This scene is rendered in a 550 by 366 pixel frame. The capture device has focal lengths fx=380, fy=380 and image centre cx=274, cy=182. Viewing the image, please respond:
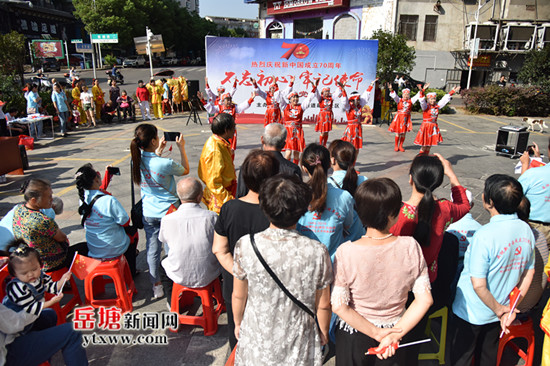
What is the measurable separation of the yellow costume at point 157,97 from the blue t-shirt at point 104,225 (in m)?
11.4

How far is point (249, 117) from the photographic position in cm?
1382

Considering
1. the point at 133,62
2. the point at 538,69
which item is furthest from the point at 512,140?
the point at 133,62

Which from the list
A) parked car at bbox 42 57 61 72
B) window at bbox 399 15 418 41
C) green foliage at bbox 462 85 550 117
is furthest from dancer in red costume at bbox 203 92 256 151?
parked car at bbox 42 57 61 72

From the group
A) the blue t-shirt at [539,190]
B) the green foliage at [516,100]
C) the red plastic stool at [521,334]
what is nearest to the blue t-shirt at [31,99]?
the blue t-shirt at [539,190]

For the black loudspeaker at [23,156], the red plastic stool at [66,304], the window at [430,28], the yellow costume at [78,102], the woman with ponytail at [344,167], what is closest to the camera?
Result: the woman with ponytail at [344,167]

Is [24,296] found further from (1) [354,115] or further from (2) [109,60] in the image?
(2) [109,60]

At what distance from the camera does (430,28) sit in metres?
22.8

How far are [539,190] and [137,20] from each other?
4484 centimetres

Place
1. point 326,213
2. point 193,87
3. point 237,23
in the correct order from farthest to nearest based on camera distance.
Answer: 1. point 237,23
2. point 193,87
3. point 326,213

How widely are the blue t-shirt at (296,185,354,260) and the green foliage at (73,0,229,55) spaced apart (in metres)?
41.8

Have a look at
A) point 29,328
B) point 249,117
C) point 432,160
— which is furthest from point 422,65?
point 29,328

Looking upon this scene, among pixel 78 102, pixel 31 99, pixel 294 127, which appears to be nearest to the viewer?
pixel 294 127

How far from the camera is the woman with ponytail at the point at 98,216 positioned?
3.26 meters

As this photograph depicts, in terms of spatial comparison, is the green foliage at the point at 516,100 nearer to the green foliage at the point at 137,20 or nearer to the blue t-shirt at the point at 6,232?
the blue t-shirt at the point at 6,232
